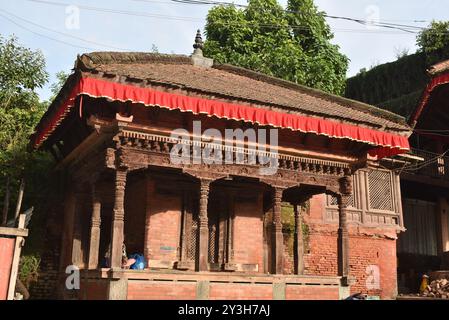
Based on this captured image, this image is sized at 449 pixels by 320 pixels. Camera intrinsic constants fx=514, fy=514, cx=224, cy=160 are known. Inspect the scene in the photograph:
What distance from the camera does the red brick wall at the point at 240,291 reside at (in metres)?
10.9

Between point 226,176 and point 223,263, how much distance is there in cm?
263

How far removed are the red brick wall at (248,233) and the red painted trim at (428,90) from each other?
28.3 feet

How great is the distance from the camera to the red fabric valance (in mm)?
9930

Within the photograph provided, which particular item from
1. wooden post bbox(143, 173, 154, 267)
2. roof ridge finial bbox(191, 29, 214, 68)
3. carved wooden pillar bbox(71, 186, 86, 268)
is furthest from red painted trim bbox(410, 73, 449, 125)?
carved wooden pillar bbox(71, 186, 86, 268)

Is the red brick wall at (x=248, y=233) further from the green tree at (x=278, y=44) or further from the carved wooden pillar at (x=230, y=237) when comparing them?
the green tree at (x=278, y=44)

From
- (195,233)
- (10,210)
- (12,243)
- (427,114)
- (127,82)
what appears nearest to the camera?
(12,243)

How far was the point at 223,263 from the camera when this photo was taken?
515 inches

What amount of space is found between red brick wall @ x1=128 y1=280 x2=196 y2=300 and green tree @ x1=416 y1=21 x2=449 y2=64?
19924mm

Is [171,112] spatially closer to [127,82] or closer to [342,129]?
[127,82]

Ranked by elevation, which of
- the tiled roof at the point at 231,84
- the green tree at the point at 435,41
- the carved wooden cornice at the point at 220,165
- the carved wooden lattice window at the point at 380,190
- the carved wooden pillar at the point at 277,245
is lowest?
the carved wooden pillar at the point at 277,245

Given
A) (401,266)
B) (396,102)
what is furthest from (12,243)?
(396,102)

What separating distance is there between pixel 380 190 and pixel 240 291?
8.82 m

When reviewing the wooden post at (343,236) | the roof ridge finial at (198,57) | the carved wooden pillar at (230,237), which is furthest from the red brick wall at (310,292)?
the roof ridge finial at (198,57)

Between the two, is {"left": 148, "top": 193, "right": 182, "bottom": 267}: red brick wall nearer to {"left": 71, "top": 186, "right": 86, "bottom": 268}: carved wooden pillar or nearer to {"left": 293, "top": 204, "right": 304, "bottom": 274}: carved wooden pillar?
{"left": 71, "top": 186, "right": 86, "bottom": 268}: carved wooden pillar
